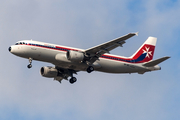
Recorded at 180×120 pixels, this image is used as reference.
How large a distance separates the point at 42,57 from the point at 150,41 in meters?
20.4

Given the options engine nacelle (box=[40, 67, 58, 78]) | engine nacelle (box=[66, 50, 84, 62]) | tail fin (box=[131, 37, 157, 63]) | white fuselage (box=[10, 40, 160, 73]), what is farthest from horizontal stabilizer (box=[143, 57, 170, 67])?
engine nacelle (box=[40, 67, 58, 78])

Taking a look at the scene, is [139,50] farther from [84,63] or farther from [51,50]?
[51,50]

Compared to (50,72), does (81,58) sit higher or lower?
higher

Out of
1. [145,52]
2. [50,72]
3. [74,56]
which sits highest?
[145,52]

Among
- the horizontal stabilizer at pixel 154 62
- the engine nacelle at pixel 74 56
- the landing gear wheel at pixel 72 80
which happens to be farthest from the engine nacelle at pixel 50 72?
the horizontal stabilizer at pixel 154 62

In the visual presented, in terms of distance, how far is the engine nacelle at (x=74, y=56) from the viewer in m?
49.6

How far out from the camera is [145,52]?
59188mm

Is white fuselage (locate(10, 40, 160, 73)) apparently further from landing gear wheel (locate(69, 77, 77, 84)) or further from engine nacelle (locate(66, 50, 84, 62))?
landing gear wheel (locate(69, 77, 77, 84))

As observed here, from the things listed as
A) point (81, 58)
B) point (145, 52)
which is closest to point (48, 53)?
point (81, 58)

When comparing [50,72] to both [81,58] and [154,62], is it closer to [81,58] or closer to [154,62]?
[81,58]

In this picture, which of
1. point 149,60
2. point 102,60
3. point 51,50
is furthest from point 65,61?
point 149,60

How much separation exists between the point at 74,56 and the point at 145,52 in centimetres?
1477

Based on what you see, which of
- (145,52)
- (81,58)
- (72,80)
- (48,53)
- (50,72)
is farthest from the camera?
(145,52)

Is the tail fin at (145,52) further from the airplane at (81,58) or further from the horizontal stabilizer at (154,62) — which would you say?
the horizontal stabilizer at (154,62)
